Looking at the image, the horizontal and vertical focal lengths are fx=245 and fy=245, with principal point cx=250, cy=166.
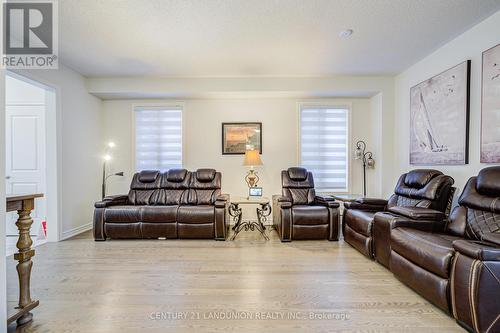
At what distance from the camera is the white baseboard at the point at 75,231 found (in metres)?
3.82

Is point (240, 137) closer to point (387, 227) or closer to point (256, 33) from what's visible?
point (256, 33)

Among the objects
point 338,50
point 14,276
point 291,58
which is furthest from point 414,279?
point 14,276

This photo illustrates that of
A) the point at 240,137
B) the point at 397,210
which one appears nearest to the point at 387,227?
the point at 397,210

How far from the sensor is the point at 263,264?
9.15ft

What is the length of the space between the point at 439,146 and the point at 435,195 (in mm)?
911

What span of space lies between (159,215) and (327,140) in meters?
3.34

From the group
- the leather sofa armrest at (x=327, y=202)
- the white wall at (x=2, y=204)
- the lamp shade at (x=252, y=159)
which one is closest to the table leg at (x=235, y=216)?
the lamp shade at (x=252, y=159)

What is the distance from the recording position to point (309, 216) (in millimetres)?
3658

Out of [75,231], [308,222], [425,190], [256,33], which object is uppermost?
[256,33]

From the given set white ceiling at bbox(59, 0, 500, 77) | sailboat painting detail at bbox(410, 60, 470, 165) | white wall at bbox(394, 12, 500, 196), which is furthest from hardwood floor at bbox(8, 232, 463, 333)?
white ceiling at bbox(59, 0, 500, 77)

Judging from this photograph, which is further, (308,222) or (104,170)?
(104,170)

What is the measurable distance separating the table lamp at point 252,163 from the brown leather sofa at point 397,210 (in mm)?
1592

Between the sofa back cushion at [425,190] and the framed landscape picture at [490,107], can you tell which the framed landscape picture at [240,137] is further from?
the framed landscape picture at [490,107]

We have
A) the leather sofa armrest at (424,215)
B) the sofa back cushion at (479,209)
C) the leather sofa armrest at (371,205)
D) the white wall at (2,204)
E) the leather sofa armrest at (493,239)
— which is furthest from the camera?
the leather sofa armrest at (371,205)
